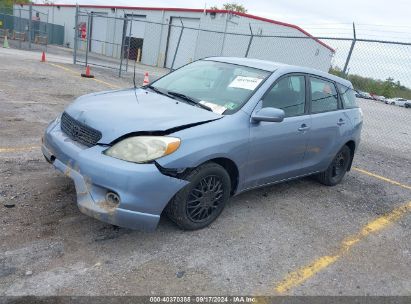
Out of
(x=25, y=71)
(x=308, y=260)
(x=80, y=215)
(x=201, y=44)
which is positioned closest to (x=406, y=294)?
(x=308, y=260)

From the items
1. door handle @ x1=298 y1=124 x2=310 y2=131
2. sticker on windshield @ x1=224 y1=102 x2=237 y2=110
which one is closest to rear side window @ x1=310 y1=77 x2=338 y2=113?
door handle @ x1=298 y1=124 x2=310 y2=131

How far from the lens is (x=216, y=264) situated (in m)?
3.46

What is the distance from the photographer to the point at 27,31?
34719 millimetres

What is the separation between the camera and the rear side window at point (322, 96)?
16.6 ft

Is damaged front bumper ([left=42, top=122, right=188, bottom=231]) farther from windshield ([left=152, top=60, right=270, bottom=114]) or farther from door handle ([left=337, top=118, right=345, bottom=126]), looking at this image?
door handle ([left=337, top=118, right=345, bottom=126])

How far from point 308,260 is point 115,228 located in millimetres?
1825

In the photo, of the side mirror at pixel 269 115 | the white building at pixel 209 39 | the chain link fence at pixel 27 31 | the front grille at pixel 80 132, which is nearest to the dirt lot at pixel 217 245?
the front grille at pixel 80 132

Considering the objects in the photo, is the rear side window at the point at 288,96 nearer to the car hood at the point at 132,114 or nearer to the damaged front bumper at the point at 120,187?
the car hood at the point at 132,114

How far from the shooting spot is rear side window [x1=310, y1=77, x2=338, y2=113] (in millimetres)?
5055

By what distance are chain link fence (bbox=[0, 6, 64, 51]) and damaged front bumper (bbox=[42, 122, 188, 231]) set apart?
2835 cm

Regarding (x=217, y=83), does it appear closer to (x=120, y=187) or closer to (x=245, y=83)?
(x=245, y=83)

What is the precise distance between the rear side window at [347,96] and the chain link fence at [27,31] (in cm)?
2727

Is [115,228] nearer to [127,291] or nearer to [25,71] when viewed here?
[127,291]

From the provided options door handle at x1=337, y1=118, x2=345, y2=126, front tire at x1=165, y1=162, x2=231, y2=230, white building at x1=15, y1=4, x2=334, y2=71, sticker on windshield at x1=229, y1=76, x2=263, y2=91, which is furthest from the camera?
white building at x1=15, y1=4, x2=334, y2=71
